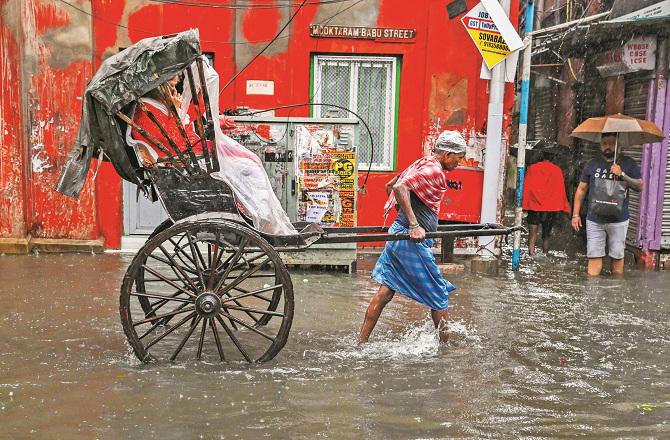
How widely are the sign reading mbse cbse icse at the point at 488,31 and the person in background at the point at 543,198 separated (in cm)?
254

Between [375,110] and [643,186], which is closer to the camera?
[643,186]

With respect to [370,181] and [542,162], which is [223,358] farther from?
[542,162]

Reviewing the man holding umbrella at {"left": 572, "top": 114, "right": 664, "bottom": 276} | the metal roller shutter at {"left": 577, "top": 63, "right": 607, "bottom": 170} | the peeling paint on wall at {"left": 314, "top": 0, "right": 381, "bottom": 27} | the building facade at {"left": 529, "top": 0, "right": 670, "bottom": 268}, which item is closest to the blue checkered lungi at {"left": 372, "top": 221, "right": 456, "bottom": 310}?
the man holding umbrella at {"left": 572, "top": 114, "right": 664, "bottom": 276}

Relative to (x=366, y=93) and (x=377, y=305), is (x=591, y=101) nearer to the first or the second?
(x=366, y=93)

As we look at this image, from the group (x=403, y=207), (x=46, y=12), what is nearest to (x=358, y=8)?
(x=46, y=12)

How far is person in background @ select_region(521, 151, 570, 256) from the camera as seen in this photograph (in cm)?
1101

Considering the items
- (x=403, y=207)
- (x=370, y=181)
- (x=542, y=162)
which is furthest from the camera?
(x=542, y=162)

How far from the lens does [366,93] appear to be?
33.1 feet

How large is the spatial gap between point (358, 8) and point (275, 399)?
6.51 meters

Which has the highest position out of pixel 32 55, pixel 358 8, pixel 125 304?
pixel 358 8

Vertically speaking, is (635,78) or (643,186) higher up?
(635,78)

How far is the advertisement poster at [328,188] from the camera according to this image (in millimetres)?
8562

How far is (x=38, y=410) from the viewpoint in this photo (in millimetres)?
4355

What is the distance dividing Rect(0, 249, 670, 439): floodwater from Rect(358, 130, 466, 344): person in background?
43 cm
